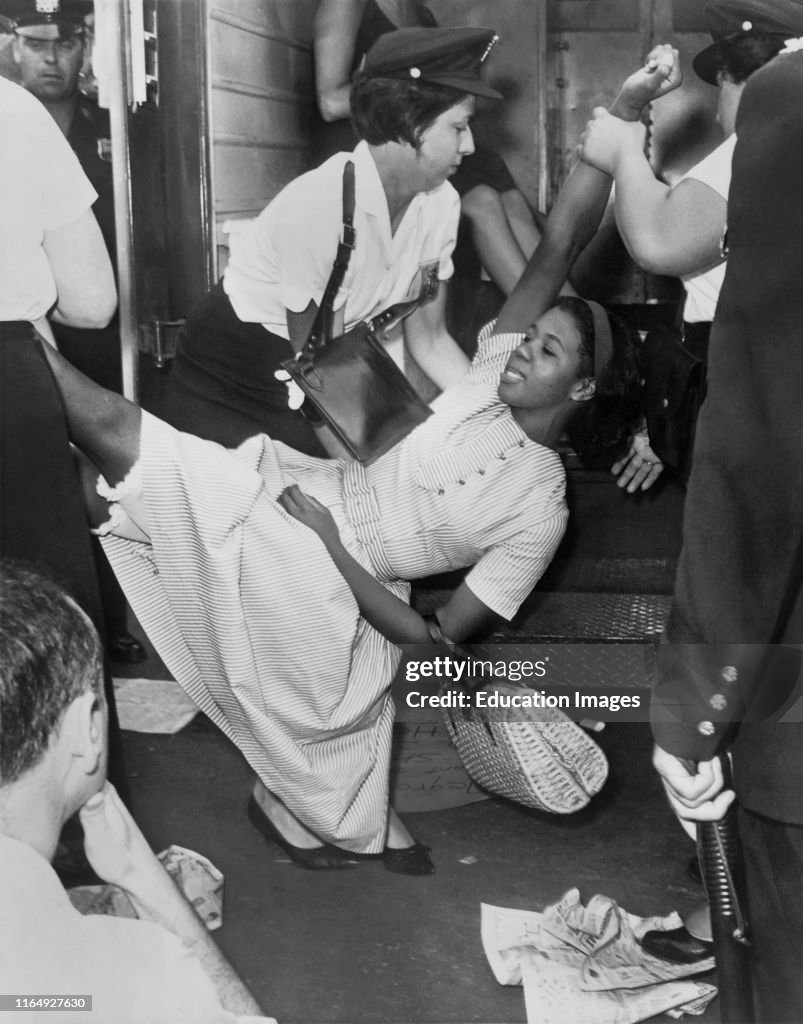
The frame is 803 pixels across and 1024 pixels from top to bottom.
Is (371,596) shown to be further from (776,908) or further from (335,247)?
(776,908)

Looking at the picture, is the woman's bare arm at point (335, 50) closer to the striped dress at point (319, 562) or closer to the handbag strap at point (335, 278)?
the handbag strap at point (335, 278)

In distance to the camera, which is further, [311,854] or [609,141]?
[311,854]

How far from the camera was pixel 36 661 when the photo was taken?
222cm

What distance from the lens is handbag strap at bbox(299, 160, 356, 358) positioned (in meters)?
2.20

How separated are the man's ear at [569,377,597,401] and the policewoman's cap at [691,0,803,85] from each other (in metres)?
0.59

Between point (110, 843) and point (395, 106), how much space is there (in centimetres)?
159

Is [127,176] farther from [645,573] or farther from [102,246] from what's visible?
[645,573]

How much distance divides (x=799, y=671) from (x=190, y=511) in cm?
121

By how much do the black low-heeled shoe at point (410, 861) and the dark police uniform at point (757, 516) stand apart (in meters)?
0.84

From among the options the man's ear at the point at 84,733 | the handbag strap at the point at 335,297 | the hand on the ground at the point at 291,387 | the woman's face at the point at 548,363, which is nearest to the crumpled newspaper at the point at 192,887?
the man's ear at the point at 84,733

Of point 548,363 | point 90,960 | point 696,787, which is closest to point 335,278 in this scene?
point 548,363

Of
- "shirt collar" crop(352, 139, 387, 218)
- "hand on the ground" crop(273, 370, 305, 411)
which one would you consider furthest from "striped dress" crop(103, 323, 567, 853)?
"shirt collar" crop(352, 139, 387, 218)

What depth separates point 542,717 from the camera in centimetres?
235

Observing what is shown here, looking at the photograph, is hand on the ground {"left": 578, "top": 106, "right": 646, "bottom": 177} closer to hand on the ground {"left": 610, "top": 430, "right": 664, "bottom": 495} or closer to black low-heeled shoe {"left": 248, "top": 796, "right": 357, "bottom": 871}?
hand on the ground {"left": 610, "top": 430, "right": 664, "bottom": 495}
